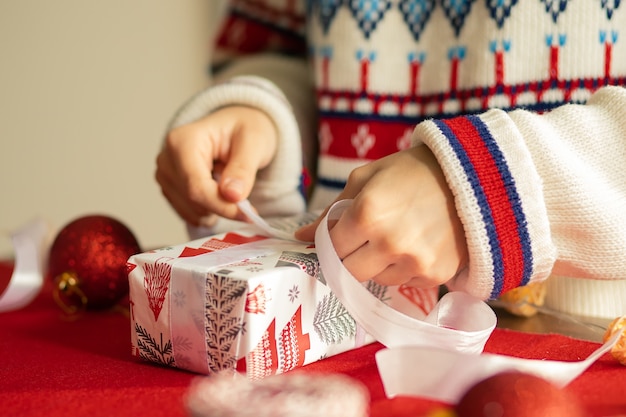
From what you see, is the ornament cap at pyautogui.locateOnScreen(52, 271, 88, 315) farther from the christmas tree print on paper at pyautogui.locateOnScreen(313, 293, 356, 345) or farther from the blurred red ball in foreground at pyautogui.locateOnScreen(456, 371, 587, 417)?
the blurred red ball in foreground at pyautogui.locateOnScreen(456, 371, 587, 417)

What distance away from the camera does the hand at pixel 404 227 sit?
44cm

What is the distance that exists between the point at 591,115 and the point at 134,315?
0.35 metres

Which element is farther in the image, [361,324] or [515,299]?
[515,299]

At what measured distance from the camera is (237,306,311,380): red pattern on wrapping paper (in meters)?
0.41

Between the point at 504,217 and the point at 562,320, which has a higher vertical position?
the point at 504,217

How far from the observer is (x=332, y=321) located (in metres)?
0.46

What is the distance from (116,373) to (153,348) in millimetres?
28

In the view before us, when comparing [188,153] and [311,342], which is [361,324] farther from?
[188,153]

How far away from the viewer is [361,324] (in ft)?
1.45

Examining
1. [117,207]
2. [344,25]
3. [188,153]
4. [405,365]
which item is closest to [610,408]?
[405,365]

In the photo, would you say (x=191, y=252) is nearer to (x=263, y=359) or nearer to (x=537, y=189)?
(x=263, y=359)

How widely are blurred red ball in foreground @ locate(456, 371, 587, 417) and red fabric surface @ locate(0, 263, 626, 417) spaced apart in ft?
0.15

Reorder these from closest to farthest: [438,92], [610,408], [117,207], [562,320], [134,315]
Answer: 1. [610,408]
2. [134,315]
3. [562,320]
4. [438,92]
5. [117,207]

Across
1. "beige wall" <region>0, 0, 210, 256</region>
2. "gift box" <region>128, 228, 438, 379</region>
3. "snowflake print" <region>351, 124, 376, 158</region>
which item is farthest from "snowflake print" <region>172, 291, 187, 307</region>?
"beige wall" <region>0, 0, 210, 256</region>
